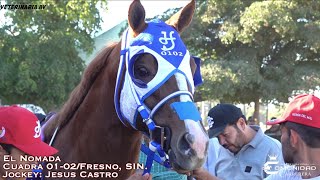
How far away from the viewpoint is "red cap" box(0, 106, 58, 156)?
2555mm

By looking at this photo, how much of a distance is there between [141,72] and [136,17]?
37 cm

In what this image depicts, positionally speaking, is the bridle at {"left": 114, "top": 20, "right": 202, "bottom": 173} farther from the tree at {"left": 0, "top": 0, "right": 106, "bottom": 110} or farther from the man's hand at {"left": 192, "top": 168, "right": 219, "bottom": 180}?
the tree at {"left": 0, "top": 0, "right": 106, "bottom": 110}

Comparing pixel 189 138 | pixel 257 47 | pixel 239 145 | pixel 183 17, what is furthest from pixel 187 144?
pixel 257 47

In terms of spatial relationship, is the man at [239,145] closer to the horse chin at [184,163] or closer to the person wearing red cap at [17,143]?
the horse chin at [184,163]

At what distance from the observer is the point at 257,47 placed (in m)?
15.7

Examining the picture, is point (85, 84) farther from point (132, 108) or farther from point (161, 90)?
point (161, 90)

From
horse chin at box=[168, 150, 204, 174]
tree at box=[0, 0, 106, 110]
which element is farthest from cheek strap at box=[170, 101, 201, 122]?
tree at box=[0, 0, 106, 110]

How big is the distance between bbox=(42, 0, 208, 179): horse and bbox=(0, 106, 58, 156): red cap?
0.26 metres

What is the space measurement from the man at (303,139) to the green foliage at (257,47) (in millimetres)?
11891

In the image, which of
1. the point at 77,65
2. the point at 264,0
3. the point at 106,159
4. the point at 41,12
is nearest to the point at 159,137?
the point at 106,159

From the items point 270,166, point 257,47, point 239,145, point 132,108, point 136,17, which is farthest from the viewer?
point 257,47

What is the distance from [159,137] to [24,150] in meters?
0.78

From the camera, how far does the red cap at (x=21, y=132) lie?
255 cm

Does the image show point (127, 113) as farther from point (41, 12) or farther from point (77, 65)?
point (77, 65)
